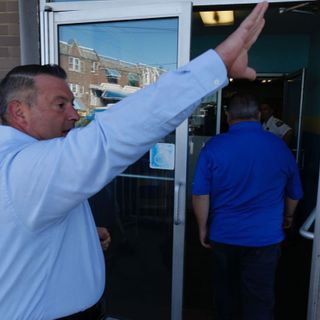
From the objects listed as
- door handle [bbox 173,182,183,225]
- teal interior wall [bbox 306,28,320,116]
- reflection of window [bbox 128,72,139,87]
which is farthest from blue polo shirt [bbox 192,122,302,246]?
teal interior wall [bbox 306,28,320,116]

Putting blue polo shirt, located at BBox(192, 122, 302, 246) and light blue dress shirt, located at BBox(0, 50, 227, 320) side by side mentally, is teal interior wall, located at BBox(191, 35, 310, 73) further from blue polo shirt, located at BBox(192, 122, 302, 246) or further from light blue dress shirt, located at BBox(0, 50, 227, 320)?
light blue dress shirt, located at BBox(0, 50, 227, 320)

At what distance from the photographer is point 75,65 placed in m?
2.70

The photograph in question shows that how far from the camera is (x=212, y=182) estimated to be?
238cm

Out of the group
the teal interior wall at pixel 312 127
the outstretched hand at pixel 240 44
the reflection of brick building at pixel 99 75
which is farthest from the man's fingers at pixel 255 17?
the teal interior wall at pixel 312 127

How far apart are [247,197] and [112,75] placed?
125cm

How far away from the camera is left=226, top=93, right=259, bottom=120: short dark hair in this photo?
2.38 meters

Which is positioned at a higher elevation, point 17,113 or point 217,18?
point 217,18

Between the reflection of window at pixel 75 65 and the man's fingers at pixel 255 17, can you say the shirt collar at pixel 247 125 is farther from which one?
the man's fingers at pixel 255 17

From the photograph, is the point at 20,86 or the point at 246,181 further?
the point at 246,181

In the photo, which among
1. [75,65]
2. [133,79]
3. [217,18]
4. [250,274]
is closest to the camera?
[250,274]

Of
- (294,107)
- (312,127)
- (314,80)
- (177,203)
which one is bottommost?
(177,203)

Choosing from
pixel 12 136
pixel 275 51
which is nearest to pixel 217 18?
pixel 275 51

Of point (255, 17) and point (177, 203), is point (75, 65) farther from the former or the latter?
point (255, 17)

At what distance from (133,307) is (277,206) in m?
1.39
